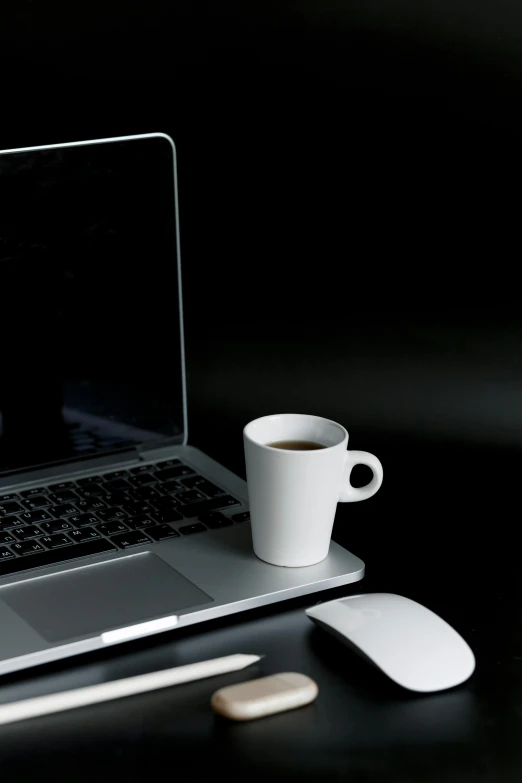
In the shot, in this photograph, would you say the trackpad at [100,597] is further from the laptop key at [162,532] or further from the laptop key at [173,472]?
the laptop key at [173,472]

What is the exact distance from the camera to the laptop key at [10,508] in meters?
1.04

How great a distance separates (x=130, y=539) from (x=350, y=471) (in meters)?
0.20

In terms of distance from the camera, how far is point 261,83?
4.47ft

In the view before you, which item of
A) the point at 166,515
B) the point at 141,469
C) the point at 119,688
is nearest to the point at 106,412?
the point at 141,469

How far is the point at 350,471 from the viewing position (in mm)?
1005

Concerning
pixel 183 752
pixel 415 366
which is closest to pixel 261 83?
pixel 415 366

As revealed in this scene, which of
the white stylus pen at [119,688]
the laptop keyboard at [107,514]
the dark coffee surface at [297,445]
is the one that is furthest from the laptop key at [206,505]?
the white stylus pen at [119,688]

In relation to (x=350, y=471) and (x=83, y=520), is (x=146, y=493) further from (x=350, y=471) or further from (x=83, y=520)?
(x=350, y=471)

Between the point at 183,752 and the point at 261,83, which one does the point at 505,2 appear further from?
the point at 183,752

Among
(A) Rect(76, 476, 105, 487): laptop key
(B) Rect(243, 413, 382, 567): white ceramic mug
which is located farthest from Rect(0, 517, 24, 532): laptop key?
(B) Rect(243, 413, 382, 567): white ceramic mug

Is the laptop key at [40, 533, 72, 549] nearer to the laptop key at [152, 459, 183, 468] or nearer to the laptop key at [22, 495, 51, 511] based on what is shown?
the laptop key at [22, 495, 51, 511]

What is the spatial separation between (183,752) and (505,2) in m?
0.95

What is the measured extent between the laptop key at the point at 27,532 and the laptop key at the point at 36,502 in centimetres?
4

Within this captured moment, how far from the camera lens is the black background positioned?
1.28 metres
